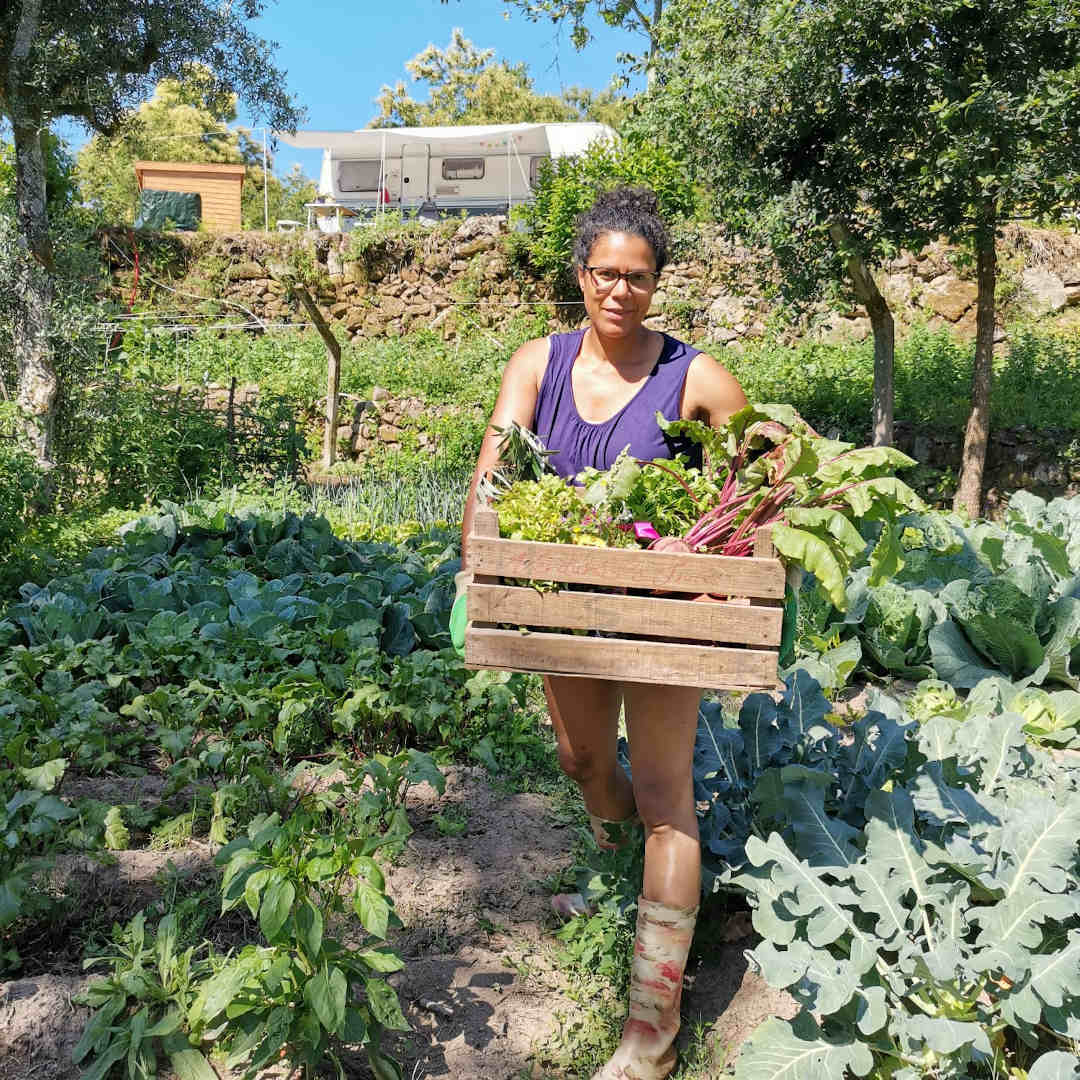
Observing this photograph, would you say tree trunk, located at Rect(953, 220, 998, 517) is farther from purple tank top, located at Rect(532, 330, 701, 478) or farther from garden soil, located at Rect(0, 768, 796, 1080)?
purple tank top, located at Rect(532, 330, 701, 478)

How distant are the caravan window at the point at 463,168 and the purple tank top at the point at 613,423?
1880 cm

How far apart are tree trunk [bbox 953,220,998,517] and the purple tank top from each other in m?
7.58

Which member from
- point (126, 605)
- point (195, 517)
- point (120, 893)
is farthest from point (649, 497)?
point (195, 517)

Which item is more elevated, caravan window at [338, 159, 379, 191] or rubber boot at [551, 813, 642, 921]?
caravan window at [338, 159, 379, 191]

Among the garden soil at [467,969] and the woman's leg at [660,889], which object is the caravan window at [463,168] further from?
the woman's leg at [660,889]

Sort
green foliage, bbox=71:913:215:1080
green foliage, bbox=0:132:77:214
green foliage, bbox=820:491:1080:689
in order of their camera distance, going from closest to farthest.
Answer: green foliage, bbox=71:913:215:1080 < green foliage, bbox=820:491:1080:689 < green foliage, bbox=0:132:77:214

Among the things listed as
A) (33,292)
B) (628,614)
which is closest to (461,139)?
(33,292)

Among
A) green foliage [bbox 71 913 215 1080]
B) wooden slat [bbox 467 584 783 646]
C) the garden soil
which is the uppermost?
wooden slat [bbox 467 584 783 646]

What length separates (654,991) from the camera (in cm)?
219

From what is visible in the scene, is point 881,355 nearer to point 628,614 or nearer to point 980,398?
point 980,398

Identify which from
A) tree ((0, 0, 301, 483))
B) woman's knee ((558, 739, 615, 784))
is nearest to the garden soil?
woman's knee ((558, 739, 615, 784))

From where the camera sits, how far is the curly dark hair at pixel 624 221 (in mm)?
2213

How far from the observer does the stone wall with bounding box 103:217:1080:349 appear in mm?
13477

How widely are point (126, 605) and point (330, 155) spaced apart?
17260 millimetres
